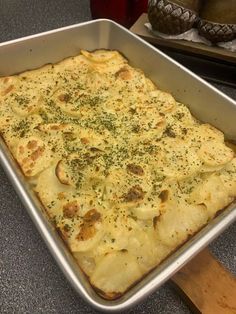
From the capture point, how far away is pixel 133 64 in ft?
4.25

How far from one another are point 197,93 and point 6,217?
0.66 metres

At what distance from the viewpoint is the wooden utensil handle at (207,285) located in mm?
748

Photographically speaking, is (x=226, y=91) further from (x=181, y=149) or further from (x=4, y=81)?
(x=4, y=81)

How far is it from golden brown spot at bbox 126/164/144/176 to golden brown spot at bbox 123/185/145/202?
1.9 inches

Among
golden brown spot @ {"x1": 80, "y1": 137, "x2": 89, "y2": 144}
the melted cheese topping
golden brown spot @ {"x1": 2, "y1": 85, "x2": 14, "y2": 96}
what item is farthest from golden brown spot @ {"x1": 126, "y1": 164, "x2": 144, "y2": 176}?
golden brown spot @ {"x1": 2, "y1": 85, "x2": 14, "y2": 96}

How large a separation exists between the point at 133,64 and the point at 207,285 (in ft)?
2.66

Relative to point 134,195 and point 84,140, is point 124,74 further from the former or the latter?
point 134,195

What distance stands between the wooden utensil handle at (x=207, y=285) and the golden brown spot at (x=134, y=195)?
0.19 m

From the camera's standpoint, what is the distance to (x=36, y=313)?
0.77 metres

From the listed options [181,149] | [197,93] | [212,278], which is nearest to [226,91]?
[197,93]

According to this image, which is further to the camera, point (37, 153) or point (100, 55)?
point (100, 55)

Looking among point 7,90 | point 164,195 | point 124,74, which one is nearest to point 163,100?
point 124,74

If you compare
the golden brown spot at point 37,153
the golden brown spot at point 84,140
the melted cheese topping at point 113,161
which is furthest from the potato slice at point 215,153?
the golden brown spot at point 37,153

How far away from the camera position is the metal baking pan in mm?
685
